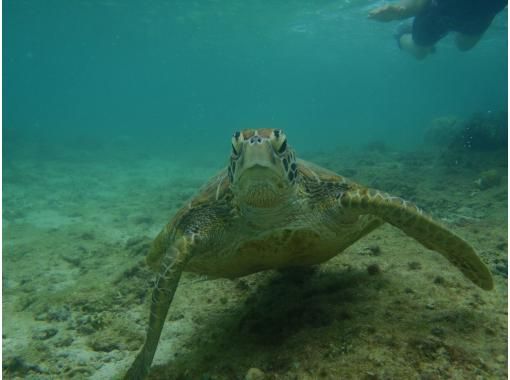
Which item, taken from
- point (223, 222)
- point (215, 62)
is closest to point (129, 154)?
point (223, 222)

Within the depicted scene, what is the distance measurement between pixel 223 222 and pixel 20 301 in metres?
3.45

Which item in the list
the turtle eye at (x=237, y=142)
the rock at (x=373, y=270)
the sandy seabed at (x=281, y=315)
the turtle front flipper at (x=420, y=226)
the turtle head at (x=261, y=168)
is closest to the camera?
the sandy seabed at (x=281, y=315)

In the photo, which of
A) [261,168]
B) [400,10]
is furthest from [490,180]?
[261,168]

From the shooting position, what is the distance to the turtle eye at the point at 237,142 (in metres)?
2.28

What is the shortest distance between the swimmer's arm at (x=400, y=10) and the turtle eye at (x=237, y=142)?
9.20 meters

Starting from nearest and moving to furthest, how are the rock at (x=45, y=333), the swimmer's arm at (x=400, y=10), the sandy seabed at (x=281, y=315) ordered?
1. the sandy seabed at (x=281, y=315)
2. the rock at (x=45, y=333)
3. the swimmer's arm at (x=400, y=10)

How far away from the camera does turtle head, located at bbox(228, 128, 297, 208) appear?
218 cm

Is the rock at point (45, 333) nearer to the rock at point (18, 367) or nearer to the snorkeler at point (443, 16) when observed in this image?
the rock at point (18, 367)

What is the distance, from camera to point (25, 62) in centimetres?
7838

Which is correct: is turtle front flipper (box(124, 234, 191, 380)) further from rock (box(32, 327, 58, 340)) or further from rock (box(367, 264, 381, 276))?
rock (box(367, 264, 381, 276))

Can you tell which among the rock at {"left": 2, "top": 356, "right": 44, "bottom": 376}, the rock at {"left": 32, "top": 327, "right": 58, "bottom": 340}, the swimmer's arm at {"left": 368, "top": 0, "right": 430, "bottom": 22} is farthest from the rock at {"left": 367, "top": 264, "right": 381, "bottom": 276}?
the swimmer's arm at {"left": 368, "top": 0, "right": 430, "bottom": 22}

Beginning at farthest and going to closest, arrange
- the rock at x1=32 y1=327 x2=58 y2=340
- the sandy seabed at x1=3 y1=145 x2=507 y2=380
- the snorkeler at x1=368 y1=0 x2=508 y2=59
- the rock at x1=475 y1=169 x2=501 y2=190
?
1. the snorkeler at x1=368 y1=0 x2=508 y2=59
2. the rock at x1=475 y1=169 x2=501 y2=190
3. the rock at x1=32 y1=327 x2=58 y2=340
4. the sandy seabed at x1=3 y1=145 x2=507 y2=380

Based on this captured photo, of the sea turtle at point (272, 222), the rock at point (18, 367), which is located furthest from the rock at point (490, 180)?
the rock at point (18, 367)

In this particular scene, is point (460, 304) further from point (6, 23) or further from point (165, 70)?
point (165, 70)
